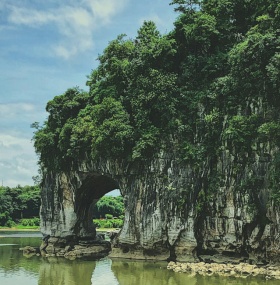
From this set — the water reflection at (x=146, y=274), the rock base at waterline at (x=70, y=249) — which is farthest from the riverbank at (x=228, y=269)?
the rock base at waterline at (x=70, y=249)

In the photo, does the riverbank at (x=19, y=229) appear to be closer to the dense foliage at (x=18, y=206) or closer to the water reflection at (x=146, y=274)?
the dense foliage at (x=18, y=206)

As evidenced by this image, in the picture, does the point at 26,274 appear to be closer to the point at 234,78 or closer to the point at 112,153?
the point at 112,153

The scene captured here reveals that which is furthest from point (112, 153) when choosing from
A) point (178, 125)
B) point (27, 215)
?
point (27, 215)

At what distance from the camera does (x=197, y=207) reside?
21.6 m

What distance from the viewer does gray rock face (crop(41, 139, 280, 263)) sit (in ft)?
64.8

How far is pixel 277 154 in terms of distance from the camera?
19.0 meters

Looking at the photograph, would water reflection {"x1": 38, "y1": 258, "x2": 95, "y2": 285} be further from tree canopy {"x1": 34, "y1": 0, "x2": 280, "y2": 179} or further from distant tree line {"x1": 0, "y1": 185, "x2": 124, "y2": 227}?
distant tree line {"x1": 0, "y1": 185, "x2": 124, "y2": 227}

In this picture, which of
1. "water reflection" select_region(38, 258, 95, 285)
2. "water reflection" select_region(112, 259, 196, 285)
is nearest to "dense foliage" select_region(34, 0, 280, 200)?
"water reflection" select_region(112, 259, 196, 285)

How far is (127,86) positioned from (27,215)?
132ft

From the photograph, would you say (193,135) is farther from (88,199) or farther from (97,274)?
(88,199)

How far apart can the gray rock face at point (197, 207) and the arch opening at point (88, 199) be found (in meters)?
1.95

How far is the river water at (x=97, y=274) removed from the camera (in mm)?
16808

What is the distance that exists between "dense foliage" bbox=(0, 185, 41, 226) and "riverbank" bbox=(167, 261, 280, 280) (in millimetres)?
40357

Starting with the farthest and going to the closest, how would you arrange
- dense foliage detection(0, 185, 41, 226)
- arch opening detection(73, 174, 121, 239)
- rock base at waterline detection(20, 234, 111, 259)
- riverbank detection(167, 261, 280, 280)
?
dense foliage detection(0, 185, 41, 226) < arch opening detection(73, 174, 121, 239) < rock base at waterline detection(20, 234, 111, 259) < riverbank detection(167, 261, 280, 280)
